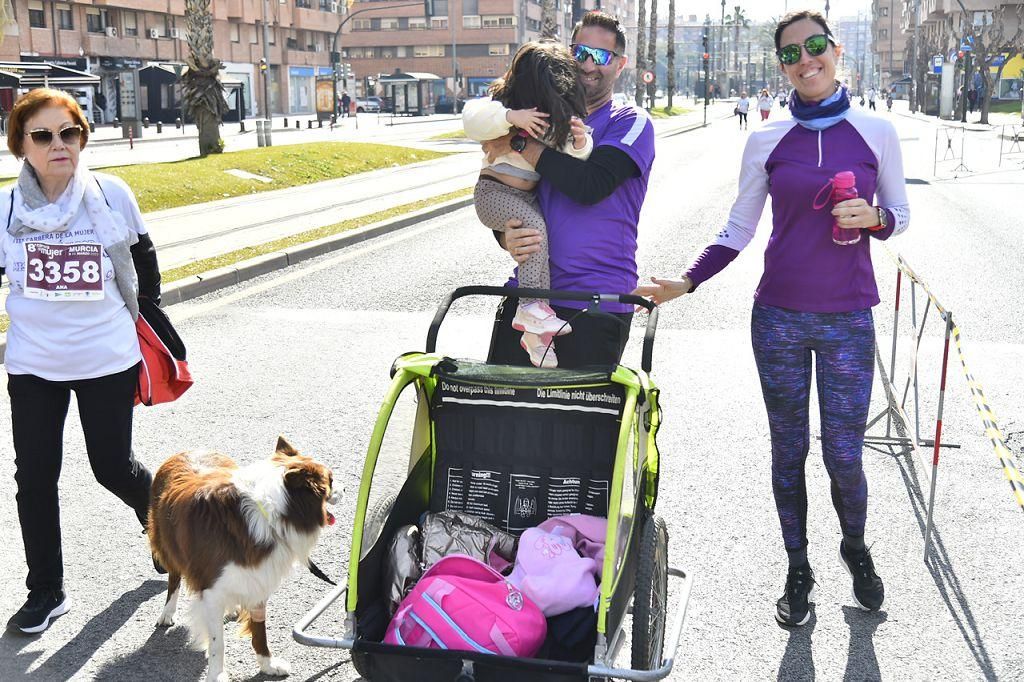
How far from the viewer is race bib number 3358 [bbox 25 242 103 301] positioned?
12.7 ft

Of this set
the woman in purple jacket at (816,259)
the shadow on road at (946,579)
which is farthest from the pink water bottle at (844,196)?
the shadow on road at (946,579)

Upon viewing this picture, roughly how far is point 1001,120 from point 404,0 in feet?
226

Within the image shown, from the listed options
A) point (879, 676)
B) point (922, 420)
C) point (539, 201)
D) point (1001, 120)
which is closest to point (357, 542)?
point (539, 201)

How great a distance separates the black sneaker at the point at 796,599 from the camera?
3.97 meters

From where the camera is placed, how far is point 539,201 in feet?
11.7

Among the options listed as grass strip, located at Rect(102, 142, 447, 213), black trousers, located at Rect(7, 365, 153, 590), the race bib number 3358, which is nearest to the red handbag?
black trousers, located at Rect(7, 365, 153, 590)

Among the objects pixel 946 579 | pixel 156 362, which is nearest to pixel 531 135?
pixel 156 362

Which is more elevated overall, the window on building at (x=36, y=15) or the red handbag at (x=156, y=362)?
the window on building at (x=36, y=15)

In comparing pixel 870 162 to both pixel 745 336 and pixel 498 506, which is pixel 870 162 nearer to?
pixel 498 506

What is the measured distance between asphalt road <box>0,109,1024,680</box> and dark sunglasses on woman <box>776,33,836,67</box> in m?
1.83

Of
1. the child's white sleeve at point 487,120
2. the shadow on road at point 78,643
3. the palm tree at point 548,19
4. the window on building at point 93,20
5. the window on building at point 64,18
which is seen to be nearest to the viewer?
the child's white sleeve at point 487,120

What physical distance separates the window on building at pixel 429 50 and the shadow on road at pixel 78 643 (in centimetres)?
11421

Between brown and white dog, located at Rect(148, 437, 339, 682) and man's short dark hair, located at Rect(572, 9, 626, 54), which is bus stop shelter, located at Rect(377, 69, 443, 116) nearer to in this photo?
man's short dark hair, located at Rect(572, 9, 626, 54)

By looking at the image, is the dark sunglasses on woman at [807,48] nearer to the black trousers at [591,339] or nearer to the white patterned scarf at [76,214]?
the black trousers at [591,339]
